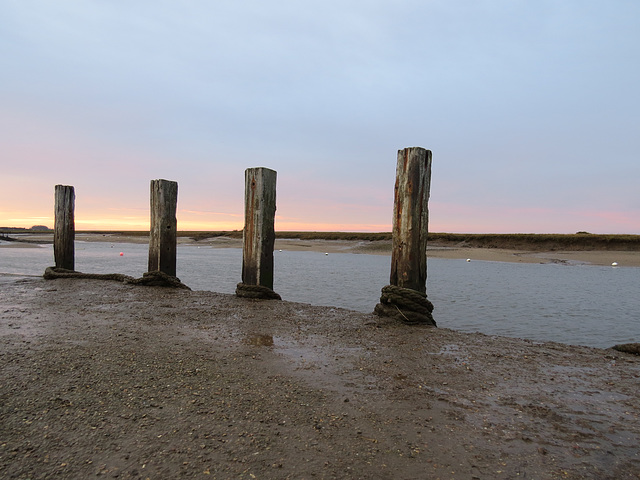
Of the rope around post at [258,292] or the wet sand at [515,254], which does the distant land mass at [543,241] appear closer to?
the wet sand at [515,254]

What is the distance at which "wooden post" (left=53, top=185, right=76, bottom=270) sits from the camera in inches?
408

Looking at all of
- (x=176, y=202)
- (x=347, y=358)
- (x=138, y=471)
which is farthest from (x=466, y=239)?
(x=138, y=471)

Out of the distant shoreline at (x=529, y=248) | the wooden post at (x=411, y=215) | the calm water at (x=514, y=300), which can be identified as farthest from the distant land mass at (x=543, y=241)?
the wooden post at (x=411, y=215)

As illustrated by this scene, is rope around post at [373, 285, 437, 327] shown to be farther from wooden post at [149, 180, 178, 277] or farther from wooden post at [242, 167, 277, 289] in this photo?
wooden post at [149, 180, 178, 277]

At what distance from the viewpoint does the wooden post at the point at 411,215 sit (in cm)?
634

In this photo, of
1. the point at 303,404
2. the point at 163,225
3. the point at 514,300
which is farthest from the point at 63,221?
the point at 514,300

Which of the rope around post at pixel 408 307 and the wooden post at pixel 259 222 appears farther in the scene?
the wooden post at pixel 259 222

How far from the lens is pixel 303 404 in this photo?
318 centimetres

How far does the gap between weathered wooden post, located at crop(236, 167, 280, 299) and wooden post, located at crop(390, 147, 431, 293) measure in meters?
2.54

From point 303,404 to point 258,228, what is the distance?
16.4ft

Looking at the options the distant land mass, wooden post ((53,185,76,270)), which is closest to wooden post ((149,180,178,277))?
wooden post ((53,185,76,270))

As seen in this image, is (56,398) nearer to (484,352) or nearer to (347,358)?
(347,358)

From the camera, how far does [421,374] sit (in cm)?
399

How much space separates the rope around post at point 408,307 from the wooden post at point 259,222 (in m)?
2.60
